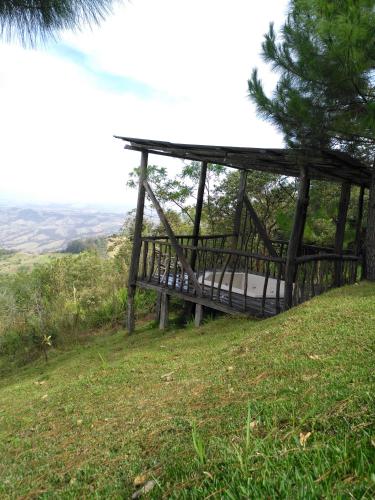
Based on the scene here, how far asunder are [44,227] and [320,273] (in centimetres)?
12995

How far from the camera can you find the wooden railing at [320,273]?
611 cm

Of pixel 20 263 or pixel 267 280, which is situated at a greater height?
pixel 267 280

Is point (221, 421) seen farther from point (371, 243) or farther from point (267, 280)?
point (371, 243)

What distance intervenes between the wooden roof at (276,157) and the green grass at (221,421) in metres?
1.96

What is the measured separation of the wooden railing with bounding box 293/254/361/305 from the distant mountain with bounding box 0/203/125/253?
84.6 m

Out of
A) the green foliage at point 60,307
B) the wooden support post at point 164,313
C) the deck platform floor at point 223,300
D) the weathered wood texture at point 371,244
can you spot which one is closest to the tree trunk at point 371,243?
the weathered wood texture at point 371,244

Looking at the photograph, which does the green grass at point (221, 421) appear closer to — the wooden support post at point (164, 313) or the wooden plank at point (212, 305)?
the wooden plank at point (212, 305)

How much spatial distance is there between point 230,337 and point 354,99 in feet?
12.2

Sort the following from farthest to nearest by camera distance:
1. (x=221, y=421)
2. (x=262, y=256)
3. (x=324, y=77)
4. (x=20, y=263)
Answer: (x=20, y=263) → (x=262, y=256) → (x=324, y=77) → (x=221, y=421)

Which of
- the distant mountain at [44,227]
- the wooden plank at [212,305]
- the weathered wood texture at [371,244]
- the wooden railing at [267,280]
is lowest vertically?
the distant mountain at [44,227]

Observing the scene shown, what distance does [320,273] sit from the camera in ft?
21.8

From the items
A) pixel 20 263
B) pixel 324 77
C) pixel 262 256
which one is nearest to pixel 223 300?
pixel 262 256

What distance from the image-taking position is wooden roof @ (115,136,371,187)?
5590 millimetres

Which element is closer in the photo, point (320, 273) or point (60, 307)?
point (320, 273)
